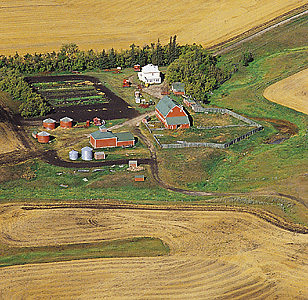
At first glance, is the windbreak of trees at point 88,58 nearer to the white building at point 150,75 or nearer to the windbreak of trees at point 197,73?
the windbreak of trees at point 197,73

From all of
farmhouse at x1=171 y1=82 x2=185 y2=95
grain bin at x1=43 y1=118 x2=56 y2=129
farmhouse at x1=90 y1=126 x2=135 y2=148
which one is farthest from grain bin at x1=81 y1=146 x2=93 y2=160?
farmhouse at x1=171 y1=82 x2=185 y2=95

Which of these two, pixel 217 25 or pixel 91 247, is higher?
pixel 217 25

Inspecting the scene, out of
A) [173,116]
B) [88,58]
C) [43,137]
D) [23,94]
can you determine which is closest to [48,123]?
[43,137]

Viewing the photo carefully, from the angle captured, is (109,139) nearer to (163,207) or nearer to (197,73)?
(163,207)

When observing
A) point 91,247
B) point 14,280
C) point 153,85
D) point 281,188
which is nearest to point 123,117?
point 153,85

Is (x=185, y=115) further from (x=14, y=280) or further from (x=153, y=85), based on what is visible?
(x=14, y=280)

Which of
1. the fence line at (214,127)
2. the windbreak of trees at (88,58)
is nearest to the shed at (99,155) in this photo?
the fence line at (214,127)

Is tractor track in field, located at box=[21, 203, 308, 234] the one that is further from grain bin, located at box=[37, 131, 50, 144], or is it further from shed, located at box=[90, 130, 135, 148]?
grain bin, located at box=[37, 131, 50, 144]
